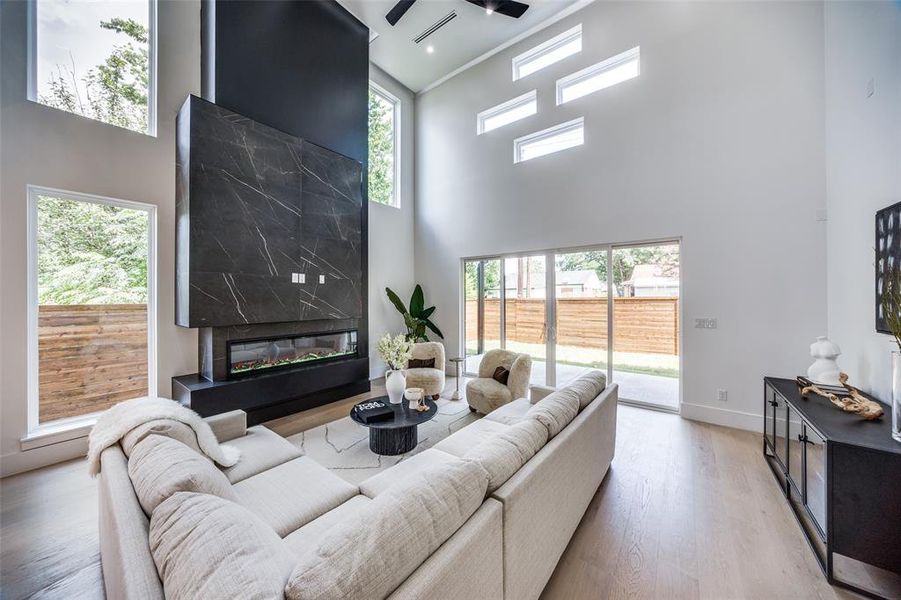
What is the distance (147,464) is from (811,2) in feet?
20.7

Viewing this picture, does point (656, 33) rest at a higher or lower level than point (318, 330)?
higher

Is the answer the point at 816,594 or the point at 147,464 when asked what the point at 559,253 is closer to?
the point at 816,594

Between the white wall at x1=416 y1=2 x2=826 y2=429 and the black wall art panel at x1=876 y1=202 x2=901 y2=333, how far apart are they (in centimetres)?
107

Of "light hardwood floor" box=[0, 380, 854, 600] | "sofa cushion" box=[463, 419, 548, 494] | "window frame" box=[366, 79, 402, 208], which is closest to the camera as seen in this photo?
"sofa cushion" box=[463, 419, 548, 494]

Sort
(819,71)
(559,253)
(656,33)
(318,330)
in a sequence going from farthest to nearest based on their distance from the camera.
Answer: (559,253) < (318,330) < (656,33) < (819,71)

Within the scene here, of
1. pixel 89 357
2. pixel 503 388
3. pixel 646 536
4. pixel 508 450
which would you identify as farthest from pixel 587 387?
pixel 89 357

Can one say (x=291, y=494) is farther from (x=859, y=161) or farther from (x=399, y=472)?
(x=859, y=161)

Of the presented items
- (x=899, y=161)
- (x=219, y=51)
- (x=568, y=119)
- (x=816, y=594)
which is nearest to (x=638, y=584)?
(x=816, y=594)

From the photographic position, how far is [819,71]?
319 cm

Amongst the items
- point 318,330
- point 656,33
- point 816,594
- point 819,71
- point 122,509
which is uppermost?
point 656,33

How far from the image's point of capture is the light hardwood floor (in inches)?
66.3

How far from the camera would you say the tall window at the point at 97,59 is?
2.95m

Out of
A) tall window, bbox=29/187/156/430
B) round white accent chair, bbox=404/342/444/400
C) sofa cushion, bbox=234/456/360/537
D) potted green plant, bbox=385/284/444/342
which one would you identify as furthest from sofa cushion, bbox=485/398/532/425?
tall window, bbox=29/187/156/430

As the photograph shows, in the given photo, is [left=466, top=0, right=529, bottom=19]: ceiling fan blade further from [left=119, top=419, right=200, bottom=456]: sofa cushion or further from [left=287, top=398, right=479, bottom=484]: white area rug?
[left=119, top=419, right=200, bottom=456]: sofa cushion
